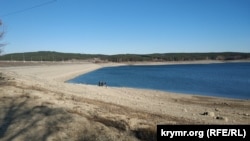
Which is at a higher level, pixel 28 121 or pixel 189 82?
pixel 28 121

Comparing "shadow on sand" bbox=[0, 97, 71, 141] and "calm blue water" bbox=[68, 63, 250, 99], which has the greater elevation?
"shadow on sand" bbox=[0, 97, 71, 141]

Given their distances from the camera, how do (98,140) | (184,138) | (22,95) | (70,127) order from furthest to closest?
1. (22,95)
2. (70,127)
3. (98,140)
4. (184,138)

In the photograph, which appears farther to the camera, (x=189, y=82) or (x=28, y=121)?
(x=189, y=82)

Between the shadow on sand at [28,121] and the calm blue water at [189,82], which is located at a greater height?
the shadow on sand at [28,121]

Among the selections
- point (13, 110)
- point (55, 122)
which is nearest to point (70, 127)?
point (55, 122)

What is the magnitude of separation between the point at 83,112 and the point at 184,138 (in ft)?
11.9

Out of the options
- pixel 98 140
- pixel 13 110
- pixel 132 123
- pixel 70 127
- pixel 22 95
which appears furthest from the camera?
pixel 22 95

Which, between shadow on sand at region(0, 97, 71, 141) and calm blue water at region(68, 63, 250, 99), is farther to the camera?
calm blue water at region(68, 63, 250, 99)

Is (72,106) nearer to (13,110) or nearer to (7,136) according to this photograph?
(13,110)

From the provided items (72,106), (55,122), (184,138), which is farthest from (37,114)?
(184,138)

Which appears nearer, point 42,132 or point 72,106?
point 42,132

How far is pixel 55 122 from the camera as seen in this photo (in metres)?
8.20

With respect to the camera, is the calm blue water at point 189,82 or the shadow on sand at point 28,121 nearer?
the shadow on sand at point 28,121

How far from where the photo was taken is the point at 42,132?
7.66 m
